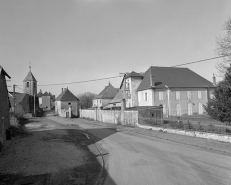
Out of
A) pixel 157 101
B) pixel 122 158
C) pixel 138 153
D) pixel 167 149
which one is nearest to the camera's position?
pixel 122 158

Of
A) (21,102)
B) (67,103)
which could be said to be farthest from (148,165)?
(21,102)

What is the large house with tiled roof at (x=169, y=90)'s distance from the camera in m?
37.4

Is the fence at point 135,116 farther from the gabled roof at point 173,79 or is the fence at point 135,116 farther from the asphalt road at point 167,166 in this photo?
the gabled roof at point 173,79

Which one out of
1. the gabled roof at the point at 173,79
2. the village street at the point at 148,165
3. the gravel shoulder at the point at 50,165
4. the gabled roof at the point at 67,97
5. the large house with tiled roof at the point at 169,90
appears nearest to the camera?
the village street at the point at 148,165

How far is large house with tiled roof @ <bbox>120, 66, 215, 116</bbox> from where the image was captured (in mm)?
37438

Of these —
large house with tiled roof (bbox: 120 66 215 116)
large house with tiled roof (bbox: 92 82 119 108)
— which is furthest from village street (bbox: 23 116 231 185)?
large house with tiled roof (bbox: 92 82 119 108)

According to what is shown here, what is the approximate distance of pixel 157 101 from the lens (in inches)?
1454

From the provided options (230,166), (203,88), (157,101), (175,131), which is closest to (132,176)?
(230,166)

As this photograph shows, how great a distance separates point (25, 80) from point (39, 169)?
229 ft

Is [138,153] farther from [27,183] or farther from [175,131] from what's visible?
Answer: [175,131]

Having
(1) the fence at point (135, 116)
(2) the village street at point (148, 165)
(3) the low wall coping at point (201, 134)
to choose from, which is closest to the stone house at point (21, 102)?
(1) the fence at point (135, 116)

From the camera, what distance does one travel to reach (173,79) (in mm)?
40156

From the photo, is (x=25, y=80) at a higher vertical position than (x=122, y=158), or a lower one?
higher

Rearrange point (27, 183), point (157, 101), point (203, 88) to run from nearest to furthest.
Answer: point (27, 183) < point (157, 101) < point (203, 88)
